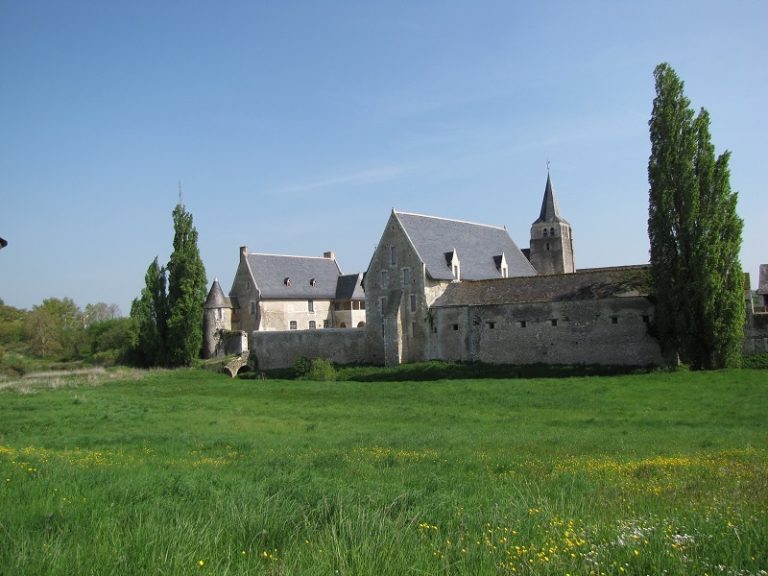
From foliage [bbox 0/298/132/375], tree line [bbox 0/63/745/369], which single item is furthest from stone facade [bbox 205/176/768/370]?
foliage [bbox 0/298/132/375]

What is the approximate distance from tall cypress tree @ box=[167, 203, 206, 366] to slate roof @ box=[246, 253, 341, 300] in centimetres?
654

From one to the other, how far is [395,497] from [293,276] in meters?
54.1

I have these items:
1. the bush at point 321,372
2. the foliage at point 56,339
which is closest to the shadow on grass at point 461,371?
the bush at point 321,372

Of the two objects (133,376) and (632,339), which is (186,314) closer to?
(133,376)

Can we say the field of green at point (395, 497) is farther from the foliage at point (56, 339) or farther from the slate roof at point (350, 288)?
the foliage at point (56, 339)

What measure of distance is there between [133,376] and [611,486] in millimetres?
39670

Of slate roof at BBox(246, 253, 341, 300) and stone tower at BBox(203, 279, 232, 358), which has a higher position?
slate roof at BBox(246, 253, 341, 300)

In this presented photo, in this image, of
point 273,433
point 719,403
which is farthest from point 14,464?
point 719,403

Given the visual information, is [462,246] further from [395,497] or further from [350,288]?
[395,497]

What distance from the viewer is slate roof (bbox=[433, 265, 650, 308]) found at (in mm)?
34844

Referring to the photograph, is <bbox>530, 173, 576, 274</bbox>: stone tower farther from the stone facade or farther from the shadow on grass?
the shadow on grass

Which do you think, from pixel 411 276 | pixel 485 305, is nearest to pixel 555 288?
pixel 485 305

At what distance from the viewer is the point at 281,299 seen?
58.5 m

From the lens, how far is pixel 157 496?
7105 millimetres
